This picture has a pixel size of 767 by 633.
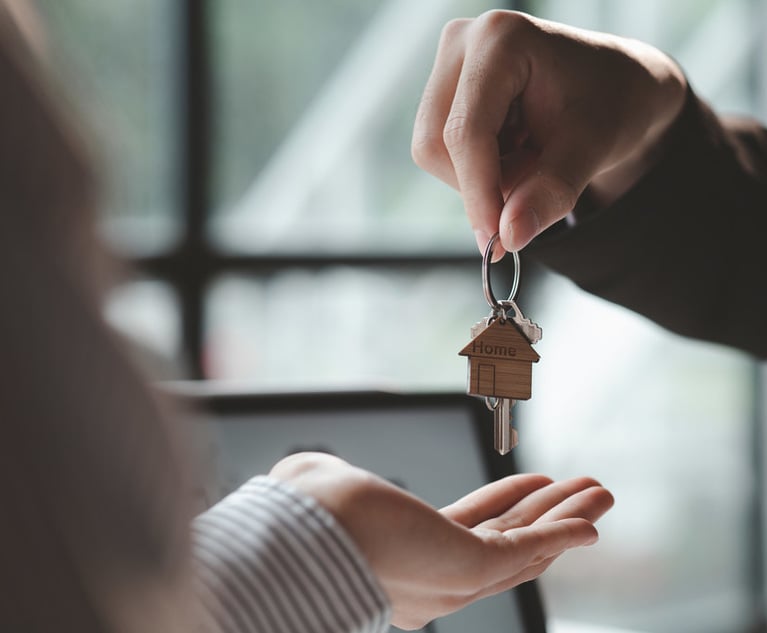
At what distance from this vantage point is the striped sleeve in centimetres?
40

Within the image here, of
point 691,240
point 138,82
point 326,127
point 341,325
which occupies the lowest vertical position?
point 341,325

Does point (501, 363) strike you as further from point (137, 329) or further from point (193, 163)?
point (193, 163)

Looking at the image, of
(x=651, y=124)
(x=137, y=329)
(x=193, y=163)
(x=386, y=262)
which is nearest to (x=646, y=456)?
(x=386, y=262)

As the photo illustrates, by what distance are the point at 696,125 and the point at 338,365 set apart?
157 centimetres

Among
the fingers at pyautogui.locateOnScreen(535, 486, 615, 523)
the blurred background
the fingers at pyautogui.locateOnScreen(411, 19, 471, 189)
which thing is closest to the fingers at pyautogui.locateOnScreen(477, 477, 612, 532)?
the fingers at pyautogui.locateOnScreen(535, 486, 615, 523)

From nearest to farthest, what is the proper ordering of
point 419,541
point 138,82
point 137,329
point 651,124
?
point 137,329, point 419,541, point 651,124, point 138,82

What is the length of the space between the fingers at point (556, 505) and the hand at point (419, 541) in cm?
1

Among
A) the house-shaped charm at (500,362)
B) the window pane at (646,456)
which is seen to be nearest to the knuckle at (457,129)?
the house-shaped charm at (500,362)

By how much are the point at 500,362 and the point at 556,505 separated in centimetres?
10

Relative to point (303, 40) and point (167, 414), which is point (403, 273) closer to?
point (303, 40)

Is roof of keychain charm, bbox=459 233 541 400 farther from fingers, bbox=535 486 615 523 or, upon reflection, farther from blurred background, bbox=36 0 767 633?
blurred background, bbox=36 0 767 633

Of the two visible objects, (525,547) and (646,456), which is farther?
(646,456)

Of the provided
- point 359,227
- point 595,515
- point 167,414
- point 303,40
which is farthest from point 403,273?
point 167,414

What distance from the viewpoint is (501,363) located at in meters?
0.58
